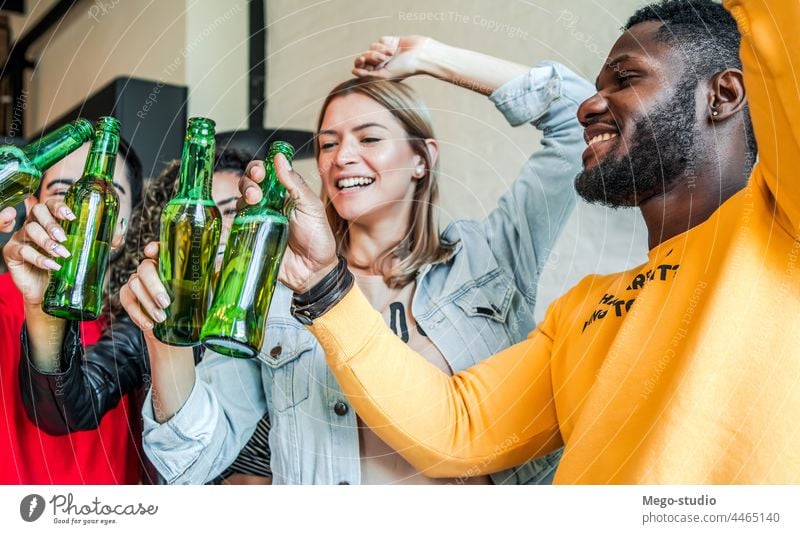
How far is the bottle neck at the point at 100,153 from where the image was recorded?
863mm

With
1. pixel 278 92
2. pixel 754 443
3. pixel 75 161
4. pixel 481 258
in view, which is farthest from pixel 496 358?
pixel 75 161

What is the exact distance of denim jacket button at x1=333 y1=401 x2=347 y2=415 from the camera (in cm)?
87

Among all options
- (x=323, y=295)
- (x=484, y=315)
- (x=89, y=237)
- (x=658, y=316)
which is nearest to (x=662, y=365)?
(x=658, y=316)

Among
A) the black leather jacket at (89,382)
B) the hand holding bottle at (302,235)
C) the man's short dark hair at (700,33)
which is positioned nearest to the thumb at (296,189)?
the hand holding bottle at (302,235)

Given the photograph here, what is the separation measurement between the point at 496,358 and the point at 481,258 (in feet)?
0.35

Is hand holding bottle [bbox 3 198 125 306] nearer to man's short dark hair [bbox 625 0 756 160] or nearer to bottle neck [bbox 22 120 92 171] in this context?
bottle neck [bbox 22 120 92 171]

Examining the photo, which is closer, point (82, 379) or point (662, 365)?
point (662, 365)

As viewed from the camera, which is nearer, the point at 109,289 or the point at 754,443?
the point at 754,443

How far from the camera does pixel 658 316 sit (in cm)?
77

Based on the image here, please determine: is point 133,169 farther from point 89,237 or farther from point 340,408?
point 340,408

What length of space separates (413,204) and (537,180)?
0.43 ft

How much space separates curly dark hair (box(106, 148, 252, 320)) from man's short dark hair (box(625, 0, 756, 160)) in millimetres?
427

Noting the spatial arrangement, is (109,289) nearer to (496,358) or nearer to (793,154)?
(496,358)

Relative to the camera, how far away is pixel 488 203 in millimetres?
907
